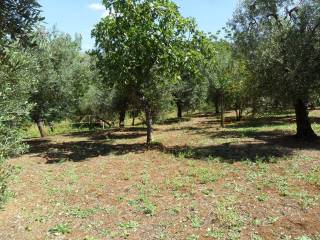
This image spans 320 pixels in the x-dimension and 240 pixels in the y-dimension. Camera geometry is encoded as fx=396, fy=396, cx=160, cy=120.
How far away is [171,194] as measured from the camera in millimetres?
16219

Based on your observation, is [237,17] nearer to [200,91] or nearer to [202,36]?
[202,36]

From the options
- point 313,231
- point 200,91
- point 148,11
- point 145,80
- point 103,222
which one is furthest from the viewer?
point 200,91

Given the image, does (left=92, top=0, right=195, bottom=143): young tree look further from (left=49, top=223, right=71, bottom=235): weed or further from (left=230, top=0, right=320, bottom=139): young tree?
(left=49, top=223, right=71, bottom=235): weed

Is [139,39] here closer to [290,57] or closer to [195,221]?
[290,57]

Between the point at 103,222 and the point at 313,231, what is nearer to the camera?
the point at 313,231

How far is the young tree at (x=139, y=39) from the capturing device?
24.5 metres

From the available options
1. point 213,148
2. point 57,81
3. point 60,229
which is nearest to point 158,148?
point 213,148

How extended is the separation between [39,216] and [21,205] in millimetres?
1767

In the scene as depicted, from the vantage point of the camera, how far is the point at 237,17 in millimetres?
29781

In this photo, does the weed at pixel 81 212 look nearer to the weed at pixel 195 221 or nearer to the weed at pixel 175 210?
the weed at pixel 175 210

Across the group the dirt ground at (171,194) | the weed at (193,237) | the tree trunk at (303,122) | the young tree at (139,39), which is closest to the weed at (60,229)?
the dirt ground at (171,194)

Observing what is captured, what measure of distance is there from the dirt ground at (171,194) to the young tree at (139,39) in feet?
17.4

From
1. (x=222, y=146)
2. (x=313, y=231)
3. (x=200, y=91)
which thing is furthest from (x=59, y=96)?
(x=200, y=91)

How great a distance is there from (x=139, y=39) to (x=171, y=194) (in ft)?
37.8
